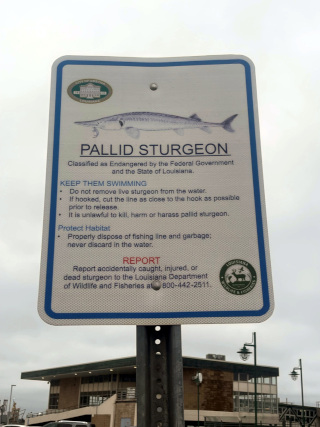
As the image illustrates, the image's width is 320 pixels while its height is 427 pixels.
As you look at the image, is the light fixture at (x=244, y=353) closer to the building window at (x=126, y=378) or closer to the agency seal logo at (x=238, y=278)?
the agency seal logo at (x=238, y=278)

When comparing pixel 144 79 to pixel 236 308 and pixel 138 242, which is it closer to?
pixel 138 242

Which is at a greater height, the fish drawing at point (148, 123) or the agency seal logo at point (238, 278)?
the fish drawing at point (148, 123)

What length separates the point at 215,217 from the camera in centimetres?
249

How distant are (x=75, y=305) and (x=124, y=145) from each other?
956 millimetres

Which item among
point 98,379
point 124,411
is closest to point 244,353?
point 124,411

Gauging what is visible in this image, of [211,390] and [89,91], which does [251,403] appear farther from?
[89,91]

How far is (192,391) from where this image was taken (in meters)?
45.7

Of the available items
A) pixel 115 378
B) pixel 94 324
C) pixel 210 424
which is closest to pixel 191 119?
pixel 94 324

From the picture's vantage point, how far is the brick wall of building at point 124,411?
38500mm

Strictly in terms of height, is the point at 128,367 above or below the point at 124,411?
above

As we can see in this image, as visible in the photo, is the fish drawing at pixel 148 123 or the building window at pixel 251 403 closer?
the fish drawing at pixel 148 123

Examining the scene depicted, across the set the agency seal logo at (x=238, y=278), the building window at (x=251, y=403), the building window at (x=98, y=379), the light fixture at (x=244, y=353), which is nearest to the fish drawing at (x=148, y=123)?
the agency seal logo at (x=238, y=278)

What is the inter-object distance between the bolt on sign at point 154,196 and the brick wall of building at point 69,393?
5597 centimetres

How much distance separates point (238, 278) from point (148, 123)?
1.06m
